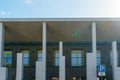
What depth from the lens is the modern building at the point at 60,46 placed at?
2588cm

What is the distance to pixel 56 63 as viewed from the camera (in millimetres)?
38500

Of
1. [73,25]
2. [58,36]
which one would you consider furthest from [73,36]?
[73,25]

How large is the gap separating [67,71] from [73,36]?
22.6 ft

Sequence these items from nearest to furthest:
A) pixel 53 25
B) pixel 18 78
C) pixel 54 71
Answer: pixel 18 78 → pixel 53 25 → pixel 54 71

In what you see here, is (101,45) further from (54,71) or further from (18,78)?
(18,78)

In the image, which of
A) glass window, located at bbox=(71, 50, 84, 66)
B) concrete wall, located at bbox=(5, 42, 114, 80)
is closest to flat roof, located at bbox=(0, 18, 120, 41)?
concrete wall, located at bbox=(5, 42, 114, 80)

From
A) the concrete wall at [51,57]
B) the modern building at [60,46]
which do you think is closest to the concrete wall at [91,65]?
the modern building at [60,46]

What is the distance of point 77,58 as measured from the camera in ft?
127

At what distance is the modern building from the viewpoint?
25875mm

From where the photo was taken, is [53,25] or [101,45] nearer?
[53,25]

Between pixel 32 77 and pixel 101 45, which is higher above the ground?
pixel 101 45

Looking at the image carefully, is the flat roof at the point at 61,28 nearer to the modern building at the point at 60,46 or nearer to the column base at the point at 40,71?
the modern building at the point at 60,46

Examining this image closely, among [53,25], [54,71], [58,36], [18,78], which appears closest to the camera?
[18,78]

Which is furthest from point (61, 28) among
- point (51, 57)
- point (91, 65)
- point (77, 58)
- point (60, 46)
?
point (77, 58)
